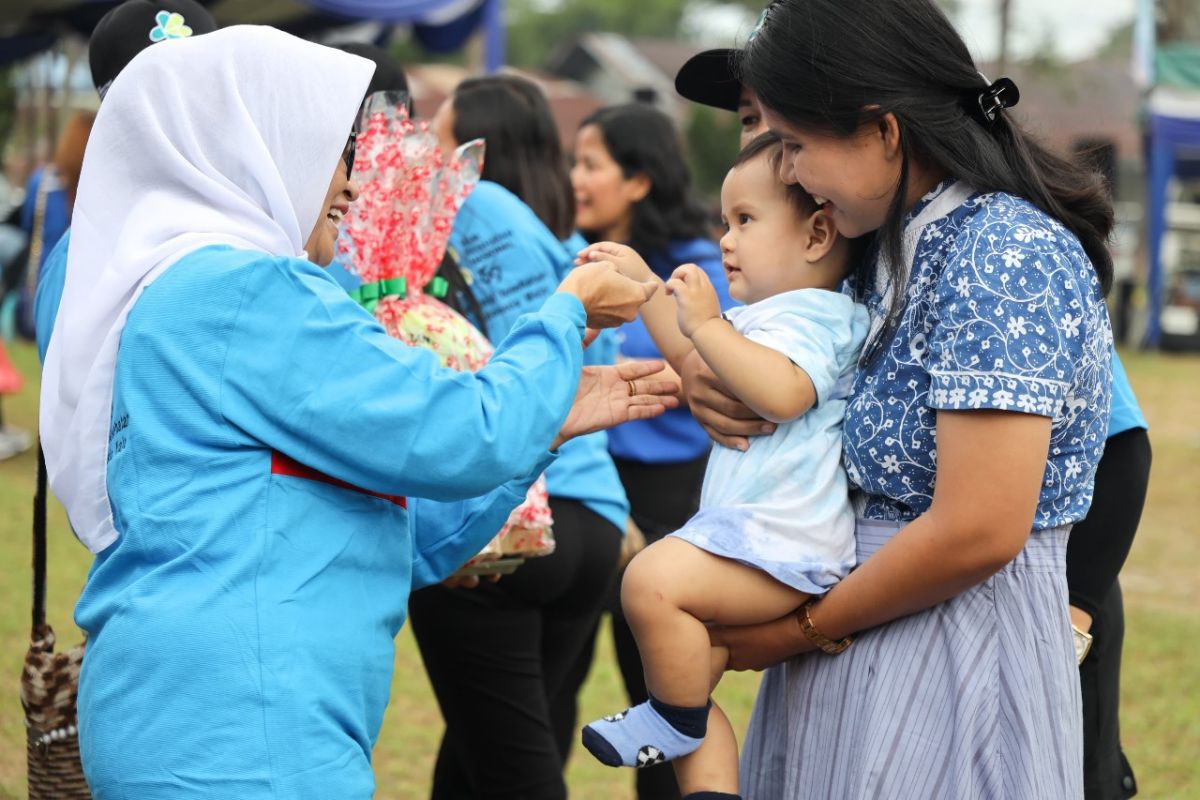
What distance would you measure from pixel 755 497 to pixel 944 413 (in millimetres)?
392

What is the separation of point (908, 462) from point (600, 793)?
9.81 ft

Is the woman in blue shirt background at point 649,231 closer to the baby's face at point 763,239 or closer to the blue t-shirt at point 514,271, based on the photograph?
the blue t-shirt at point 514,271

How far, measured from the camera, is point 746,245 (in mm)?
2285

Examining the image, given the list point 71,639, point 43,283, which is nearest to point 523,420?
point 43,283

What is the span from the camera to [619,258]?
7.68 ft

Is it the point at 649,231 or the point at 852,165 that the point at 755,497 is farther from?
the point at 649,231

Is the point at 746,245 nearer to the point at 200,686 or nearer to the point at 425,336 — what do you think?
the point at 425,336

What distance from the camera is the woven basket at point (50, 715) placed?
2645 mm

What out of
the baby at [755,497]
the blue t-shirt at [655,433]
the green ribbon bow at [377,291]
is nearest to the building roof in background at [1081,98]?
the baby at [755,497]

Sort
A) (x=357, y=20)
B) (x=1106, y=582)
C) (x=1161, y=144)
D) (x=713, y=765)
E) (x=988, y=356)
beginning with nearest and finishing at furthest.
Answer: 1. (x=988, y=356)
2. (x=713, y=765)
3. (x=1106, y=582)
4. (x=357, y=20)
5. (x=1161, y=144)

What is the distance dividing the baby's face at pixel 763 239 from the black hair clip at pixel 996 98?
1.22 ft

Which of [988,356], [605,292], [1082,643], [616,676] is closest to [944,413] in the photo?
[988,356]

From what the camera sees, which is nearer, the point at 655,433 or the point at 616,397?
the point at 616,397

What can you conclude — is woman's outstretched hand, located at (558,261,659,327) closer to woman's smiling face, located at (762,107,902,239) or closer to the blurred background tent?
woman's smiling face, located at (762,107,902,239)
